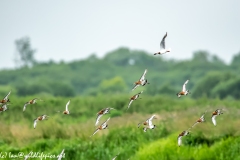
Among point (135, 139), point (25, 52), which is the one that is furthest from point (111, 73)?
point (135, 139)

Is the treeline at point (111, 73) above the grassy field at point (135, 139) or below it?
below

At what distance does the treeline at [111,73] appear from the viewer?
90750mm

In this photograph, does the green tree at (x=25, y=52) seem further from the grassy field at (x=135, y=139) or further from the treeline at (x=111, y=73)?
the grassy field at (x=135, y=139)

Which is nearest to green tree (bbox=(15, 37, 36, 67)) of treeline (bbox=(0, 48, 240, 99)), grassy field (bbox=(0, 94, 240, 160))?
treeline (bbox=(0, 48, 240, 99))

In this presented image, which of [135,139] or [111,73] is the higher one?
[135,139]

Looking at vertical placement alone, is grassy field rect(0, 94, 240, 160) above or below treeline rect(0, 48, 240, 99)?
above

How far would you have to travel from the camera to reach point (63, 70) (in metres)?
112

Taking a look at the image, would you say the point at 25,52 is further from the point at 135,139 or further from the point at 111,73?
the point at 135,139

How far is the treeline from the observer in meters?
90.8

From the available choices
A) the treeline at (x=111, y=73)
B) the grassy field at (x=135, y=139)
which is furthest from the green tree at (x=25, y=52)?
the grassy field at (x=135, y=139)

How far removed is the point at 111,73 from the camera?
114562mm

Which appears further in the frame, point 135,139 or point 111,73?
point 111,73

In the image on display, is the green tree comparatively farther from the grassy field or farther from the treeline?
the grassy field

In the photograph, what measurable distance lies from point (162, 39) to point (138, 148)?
29.8 feet
